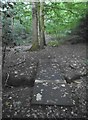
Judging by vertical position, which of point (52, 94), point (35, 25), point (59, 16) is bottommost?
point (52, 94)

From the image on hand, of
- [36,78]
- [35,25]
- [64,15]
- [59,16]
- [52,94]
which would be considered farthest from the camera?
[64,15]

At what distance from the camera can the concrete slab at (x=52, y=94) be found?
298 cm

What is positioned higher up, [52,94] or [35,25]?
[35,25]

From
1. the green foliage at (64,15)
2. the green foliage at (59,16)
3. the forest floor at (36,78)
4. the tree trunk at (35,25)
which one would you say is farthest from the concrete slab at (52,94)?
the green foliage at (64,15)

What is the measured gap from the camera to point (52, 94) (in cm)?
317

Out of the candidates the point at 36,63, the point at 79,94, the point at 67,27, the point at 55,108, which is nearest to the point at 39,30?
the point at 67,27

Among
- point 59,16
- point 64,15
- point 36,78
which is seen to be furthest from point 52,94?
point 64,15

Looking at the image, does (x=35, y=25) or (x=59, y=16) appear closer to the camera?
(x=35, y=25)

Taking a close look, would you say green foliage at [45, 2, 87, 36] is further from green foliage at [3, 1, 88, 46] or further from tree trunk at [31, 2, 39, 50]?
tree trunk at [31, 2, 39, 50]

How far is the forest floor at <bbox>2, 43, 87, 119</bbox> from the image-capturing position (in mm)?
2840

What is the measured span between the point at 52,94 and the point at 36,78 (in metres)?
0.64

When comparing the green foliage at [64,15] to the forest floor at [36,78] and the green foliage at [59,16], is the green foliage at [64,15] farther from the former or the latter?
the forest floor at [36,78]

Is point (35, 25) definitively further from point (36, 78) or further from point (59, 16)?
point (36, 78)

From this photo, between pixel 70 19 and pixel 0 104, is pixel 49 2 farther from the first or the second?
pixel 0 104
